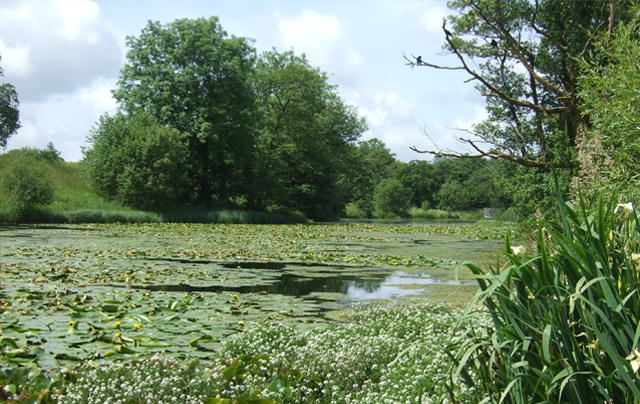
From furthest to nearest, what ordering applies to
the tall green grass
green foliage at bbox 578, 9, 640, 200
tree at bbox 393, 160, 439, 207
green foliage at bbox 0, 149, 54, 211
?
tree at bbox 393, 160, 439, 207 < green foliage at bbox 0, 149, 54, 211 < green foliage at bbox 578, 9, 640, 200 < the tall green grass

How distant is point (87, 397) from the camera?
3.44 m

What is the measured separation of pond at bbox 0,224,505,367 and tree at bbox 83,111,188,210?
1496cm

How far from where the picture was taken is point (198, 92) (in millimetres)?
35531

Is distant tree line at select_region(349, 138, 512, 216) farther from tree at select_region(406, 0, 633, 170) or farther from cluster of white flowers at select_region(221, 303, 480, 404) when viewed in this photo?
cluster of white flowers at select_region(221, 303, 480, 404)

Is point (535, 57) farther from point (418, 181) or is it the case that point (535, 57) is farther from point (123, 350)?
point (418, 181)

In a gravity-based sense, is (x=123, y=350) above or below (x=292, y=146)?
below

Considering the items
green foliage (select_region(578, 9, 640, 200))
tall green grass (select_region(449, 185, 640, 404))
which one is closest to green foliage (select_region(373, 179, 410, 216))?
green foliage (select_region(578, 9, 640, 200))

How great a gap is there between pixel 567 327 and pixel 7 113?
60.5 m

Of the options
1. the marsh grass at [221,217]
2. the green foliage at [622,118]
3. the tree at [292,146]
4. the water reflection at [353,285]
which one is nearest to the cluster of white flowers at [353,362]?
the water reflection at [353,285]

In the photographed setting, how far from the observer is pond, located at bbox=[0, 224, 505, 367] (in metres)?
5.08

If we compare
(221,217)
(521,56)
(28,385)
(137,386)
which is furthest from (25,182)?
(137,386)

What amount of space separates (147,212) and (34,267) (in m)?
20.9

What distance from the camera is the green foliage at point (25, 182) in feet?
80.8

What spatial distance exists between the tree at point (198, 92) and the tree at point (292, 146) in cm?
269
